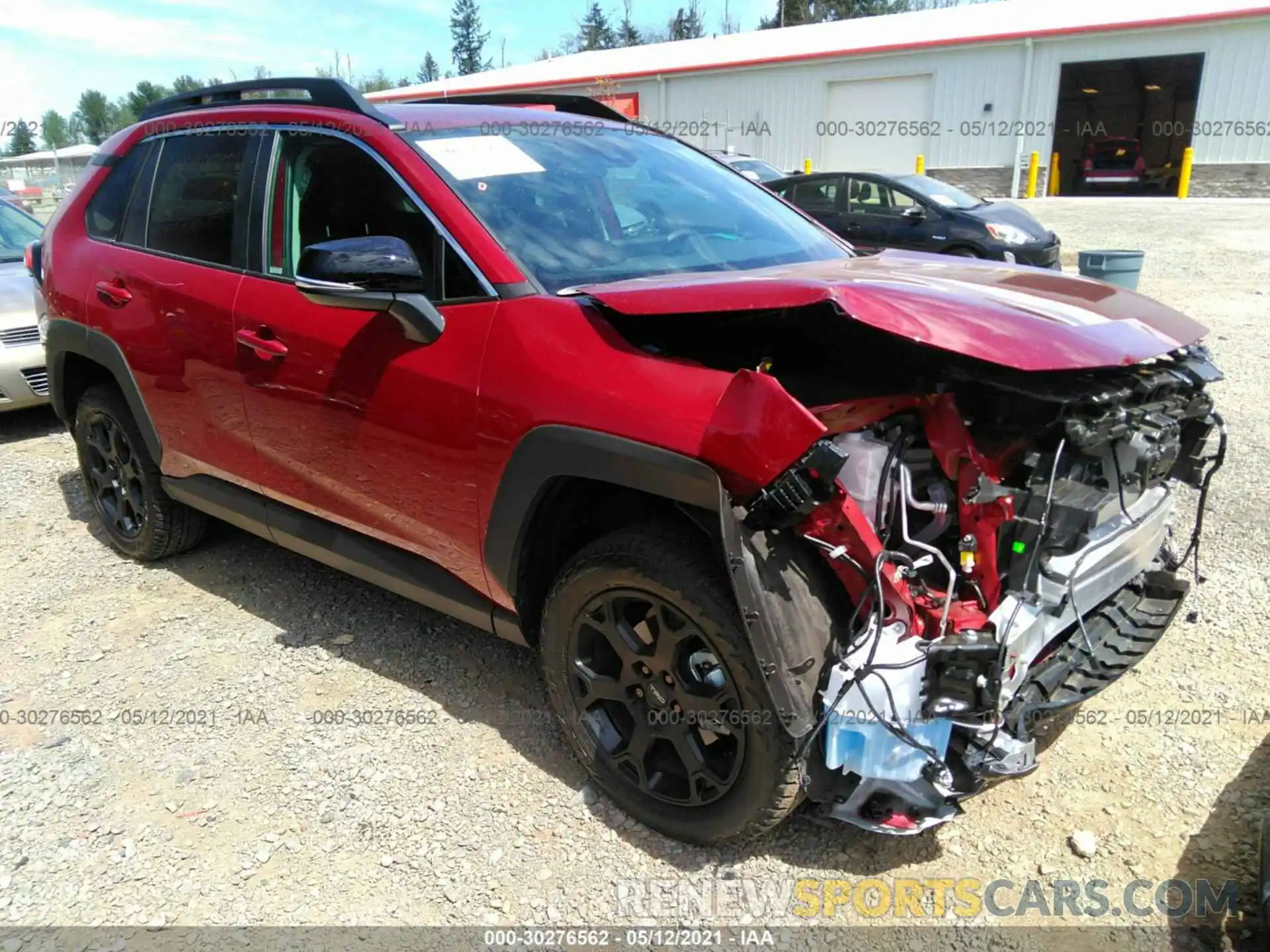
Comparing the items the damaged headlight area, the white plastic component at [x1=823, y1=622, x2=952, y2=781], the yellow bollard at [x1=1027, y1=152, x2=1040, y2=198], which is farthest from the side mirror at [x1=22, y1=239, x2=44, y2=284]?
the yellow bollard at [x1=1027, y1=152, x2=1040, y2=198]

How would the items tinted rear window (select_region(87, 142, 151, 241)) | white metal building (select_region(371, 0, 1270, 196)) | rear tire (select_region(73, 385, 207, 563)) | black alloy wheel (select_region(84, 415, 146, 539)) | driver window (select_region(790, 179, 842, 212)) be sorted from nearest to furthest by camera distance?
tinted rear window (select_region(87, 142, 151, 241)) < rear tire (select_region(73, 385, 207, 563)) < black alloy wheel (select_region(84, 415, 146, 539)) < driver window (select_region(790, 179, 842, 212)) < white metal building (select_region(371, 0, 1270, 196))

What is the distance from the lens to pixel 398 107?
3.22 metres

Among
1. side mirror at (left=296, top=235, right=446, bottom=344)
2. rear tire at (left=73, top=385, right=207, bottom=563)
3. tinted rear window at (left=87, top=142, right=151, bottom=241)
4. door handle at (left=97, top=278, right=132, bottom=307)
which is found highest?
tinted rear window at (left=87, top=142, right=151, bottom=241)

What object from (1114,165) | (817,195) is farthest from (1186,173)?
(817,195)

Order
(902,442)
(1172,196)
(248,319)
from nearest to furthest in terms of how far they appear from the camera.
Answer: (902,442)
(248,319)
(1172,196)

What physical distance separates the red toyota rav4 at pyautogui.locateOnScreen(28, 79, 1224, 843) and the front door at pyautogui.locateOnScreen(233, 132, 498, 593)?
0.01 metres

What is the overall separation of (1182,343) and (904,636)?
43.6 inches

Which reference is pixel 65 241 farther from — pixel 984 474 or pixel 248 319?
pixel 984 474

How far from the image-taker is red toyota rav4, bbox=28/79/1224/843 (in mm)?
2076

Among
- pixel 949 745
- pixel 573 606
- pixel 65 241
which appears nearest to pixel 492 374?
pixel 573 606

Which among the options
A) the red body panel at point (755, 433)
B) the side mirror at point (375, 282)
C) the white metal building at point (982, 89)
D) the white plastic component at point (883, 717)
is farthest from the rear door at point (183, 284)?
the white metal building at point (982, 89)

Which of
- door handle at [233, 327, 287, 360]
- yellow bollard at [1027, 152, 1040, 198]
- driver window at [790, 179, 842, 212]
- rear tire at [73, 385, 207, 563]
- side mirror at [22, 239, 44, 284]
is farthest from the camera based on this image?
yellow bollard at [1027, 152, 1040, 198]
